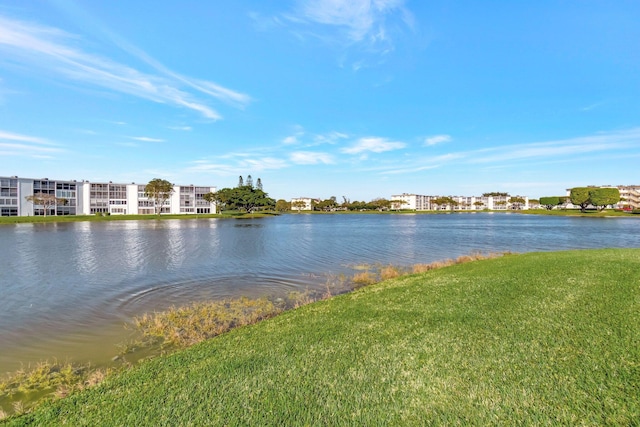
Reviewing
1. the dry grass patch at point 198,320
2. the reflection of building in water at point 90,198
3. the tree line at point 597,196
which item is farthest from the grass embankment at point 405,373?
the tree line at point 597,196

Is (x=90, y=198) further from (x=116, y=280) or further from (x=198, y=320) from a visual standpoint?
(x=198, y=320)

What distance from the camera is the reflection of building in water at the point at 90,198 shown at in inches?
3292

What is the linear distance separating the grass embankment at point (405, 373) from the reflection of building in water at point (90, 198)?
107250 millimetres

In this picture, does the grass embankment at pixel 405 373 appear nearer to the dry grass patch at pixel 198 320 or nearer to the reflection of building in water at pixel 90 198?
the dry grass patch at pixel 198 320

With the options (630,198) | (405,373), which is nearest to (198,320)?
(405,373)

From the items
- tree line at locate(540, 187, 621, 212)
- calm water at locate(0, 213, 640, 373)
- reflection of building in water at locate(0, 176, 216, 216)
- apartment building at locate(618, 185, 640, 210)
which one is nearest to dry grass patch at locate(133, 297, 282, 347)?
calm water at locate(0, 213, 640, 373)

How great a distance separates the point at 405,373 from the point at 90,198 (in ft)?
393

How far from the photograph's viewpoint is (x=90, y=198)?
326 feet

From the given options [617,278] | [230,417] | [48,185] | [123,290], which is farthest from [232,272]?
[48,185]

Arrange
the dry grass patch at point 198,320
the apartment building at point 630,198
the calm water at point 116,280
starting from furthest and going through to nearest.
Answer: the apartment building at point 630,198
the calm water at point 116,280
the dry grass patch at point 198,320

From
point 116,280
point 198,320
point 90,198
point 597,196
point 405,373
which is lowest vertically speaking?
point 116,280

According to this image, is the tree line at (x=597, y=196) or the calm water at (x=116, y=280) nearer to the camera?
the calm water at (x=116, y=280)

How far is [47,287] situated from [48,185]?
9957 cm

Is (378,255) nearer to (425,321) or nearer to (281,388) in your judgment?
(425,321)
